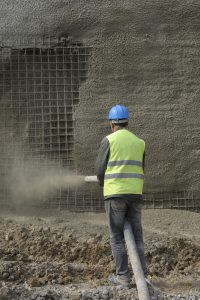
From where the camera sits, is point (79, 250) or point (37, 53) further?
point (37, 53)

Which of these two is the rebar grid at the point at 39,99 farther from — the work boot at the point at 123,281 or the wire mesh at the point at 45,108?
the work boot at the point at 123,281

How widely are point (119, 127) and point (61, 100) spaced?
8.05 ft

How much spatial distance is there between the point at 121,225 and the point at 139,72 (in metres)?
3.09

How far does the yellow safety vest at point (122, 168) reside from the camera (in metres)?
4.99

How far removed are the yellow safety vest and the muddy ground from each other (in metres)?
0.92

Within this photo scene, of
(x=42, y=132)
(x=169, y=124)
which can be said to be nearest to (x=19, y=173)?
(x=42, y=132)

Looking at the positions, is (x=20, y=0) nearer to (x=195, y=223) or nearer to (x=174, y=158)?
(x=174, y=158)

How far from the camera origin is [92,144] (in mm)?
7430

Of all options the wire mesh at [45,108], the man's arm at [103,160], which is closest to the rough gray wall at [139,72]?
the wire mesh at [45,108]

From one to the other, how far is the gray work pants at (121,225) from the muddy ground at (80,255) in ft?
0.88

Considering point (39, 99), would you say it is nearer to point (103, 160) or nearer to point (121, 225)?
point (103, 160)

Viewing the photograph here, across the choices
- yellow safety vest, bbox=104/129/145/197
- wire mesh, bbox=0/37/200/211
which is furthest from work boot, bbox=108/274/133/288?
wire mesh, bbox=0/37/200/211

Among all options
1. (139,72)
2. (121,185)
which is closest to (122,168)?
(121,185)

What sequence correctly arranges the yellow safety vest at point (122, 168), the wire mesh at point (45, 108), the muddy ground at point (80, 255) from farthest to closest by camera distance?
the wire mesh at point (45, 108)
the yellow safety vest at point (122, 168)
the muddy ground at point (80, 255)
